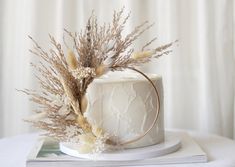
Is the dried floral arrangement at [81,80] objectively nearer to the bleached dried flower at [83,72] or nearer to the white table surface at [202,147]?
the bleached dried flower at [83,72]

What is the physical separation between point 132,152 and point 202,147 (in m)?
0.22

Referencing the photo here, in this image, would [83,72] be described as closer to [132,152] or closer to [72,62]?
[72,62]

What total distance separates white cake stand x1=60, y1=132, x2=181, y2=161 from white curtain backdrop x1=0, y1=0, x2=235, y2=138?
21.2 inches

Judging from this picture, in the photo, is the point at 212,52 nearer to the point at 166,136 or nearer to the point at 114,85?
the point at 166,136

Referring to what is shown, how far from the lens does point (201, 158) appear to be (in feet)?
2.84

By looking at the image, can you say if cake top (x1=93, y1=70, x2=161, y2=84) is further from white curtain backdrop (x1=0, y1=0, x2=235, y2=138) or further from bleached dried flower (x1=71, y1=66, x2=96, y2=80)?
white curtain backdrop (x1=0, y1=0, x2=235, y2=138)

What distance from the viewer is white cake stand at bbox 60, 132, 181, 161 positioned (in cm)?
87

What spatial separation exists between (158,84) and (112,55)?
15cm

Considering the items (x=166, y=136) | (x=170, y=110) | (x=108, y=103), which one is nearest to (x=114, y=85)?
(x=108, y=103)

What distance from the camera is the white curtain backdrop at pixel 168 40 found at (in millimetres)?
1440

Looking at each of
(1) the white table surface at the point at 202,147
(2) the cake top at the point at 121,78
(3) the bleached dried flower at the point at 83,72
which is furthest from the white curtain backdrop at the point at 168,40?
(3) the bleached dried flower at the point at 83,72

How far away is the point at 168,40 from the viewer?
1.46m

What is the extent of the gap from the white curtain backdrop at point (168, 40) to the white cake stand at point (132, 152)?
538mm

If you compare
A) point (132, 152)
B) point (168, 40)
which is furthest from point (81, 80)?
point (168, 40)
